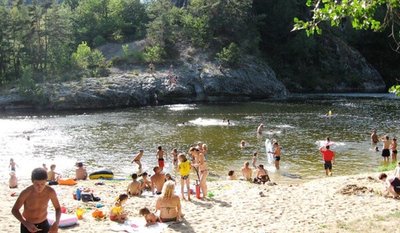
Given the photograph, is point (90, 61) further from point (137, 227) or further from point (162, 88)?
point (137, 227)

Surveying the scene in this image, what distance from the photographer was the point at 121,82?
60656 millimetres

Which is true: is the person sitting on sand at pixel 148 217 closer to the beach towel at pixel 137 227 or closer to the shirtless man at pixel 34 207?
the beach towel at pixel 137 227

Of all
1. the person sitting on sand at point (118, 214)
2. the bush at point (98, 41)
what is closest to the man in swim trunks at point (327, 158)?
the person sitting on sand at point (118, 214)

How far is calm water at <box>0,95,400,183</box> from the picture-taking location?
2733 cm

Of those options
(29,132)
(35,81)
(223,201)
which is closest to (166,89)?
(35,81)

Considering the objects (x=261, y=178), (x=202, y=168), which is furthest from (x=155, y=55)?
(x=202, y=168)

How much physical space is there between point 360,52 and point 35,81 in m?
64.1

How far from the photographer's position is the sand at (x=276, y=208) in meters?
Result: 12.7

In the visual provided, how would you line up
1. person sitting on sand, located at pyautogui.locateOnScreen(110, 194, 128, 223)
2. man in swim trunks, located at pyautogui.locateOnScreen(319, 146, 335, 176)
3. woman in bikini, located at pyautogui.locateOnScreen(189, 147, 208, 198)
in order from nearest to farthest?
1. person sitting on sand, located at pyautogui.locateOnScreen(110, 194, 128, 223)
2. woman in bikini, located at pyautogui.locateOnScreen(189, 147, 208, 198)
3. man in swim trunks, located at pyautogui.locateOnScreen(319, 146, 335, 176)

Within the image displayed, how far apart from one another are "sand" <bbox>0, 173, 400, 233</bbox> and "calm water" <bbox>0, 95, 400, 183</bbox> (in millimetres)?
6158

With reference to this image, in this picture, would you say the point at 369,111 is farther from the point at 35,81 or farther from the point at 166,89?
the point at 35,81

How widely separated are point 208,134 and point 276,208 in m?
23.3

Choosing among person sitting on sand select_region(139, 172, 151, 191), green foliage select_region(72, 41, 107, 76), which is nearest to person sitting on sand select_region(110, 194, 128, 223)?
person sitting on sand select_region(139, 172, 151, 191)

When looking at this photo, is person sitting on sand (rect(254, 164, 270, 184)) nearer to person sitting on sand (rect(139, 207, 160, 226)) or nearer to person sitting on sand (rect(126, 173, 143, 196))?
person sitting on sand (rect(126, 173, 143, 196))
